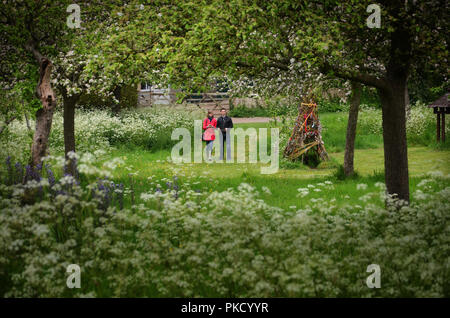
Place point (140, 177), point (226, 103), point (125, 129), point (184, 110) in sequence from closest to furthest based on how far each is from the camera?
point (140, 177) → point (125, 129) → point (184, 110) → point (226, 103)

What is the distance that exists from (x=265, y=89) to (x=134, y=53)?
2.82 meters

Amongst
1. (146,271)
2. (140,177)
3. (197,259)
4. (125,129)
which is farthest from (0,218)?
(125,129)

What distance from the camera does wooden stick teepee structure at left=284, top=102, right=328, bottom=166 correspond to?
1759 centimetres

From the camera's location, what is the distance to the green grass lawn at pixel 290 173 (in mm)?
12344

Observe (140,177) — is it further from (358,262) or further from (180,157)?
(358,262)

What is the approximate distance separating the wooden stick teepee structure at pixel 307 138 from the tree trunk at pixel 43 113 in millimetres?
9571

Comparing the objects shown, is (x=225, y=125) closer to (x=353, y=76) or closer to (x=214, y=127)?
(x=214, y=127)

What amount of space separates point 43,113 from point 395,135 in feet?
22.2
